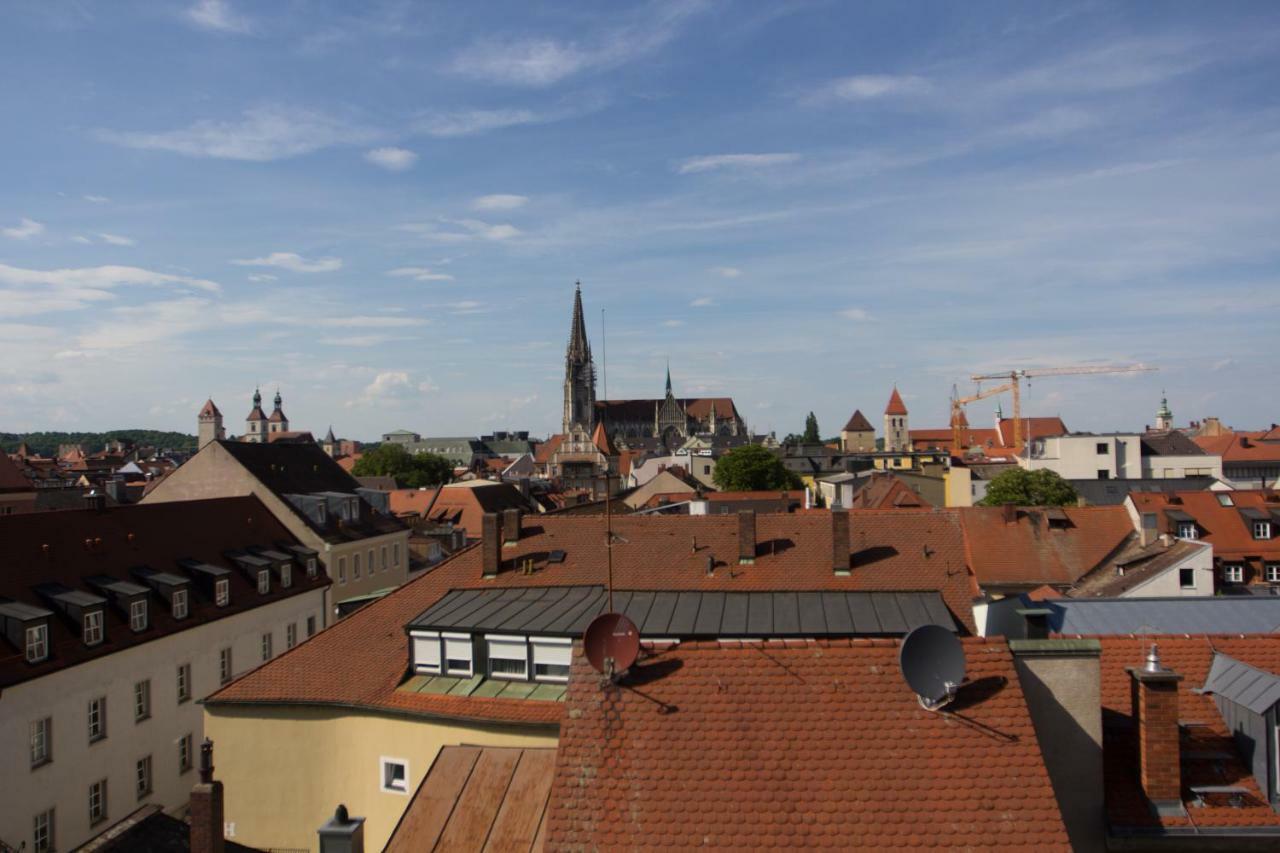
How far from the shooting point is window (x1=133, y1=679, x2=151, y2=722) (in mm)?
24266

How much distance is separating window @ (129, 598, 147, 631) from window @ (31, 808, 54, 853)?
5.35m

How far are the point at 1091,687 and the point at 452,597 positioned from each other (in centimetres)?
1409

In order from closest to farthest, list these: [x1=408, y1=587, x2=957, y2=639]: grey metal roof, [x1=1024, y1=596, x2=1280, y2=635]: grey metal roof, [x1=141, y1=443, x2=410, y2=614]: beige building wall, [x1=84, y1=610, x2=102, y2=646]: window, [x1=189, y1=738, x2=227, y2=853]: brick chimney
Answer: [x1=189, y1=738, x2=227, y2=853]: brick chimney
[x1=1024, y1=596, x2=1280, y2=635]: grey metal roof
[x1=408, y1=587, x2=957, y2=639]: grey metal roof
[x1=84, y1=610, x2=102, y2=646]: window
[x1=141, y1=443, x2=410, y2=614]: beige building wall

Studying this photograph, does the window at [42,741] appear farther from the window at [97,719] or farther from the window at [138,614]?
the window at [138,614]

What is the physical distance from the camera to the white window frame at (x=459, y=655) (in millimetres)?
18062

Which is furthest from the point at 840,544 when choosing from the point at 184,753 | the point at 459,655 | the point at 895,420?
the point at 895,420

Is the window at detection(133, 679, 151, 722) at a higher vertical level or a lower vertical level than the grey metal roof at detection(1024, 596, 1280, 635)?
lower

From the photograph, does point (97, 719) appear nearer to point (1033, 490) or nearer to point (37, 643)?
point (37, 643)

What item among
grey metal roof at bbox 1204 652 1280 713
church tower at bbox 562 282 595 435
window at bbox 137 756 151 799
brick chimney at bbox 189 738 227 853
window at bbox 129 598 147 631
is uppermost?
church tower at bbox 562 282 595 435

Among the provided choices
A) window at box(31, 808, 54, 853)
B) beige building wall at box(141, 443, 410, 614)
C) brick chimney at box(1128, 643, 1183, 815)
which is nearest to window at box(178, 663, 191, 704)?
window at box(31, 808, 54, 853)

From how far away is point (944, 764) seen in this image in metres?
7.89

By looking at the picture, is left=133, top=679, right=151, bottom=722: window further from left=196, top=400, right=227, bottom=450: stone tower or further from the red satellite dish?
left=196, top=400, right=227, bottom=450: stone tower

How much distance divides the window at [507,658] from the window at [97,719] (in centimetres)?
1161

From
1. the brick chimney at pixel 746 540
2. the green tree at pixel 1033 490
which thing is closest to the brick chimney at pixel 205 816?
the brick chimney at pixel 746 540
